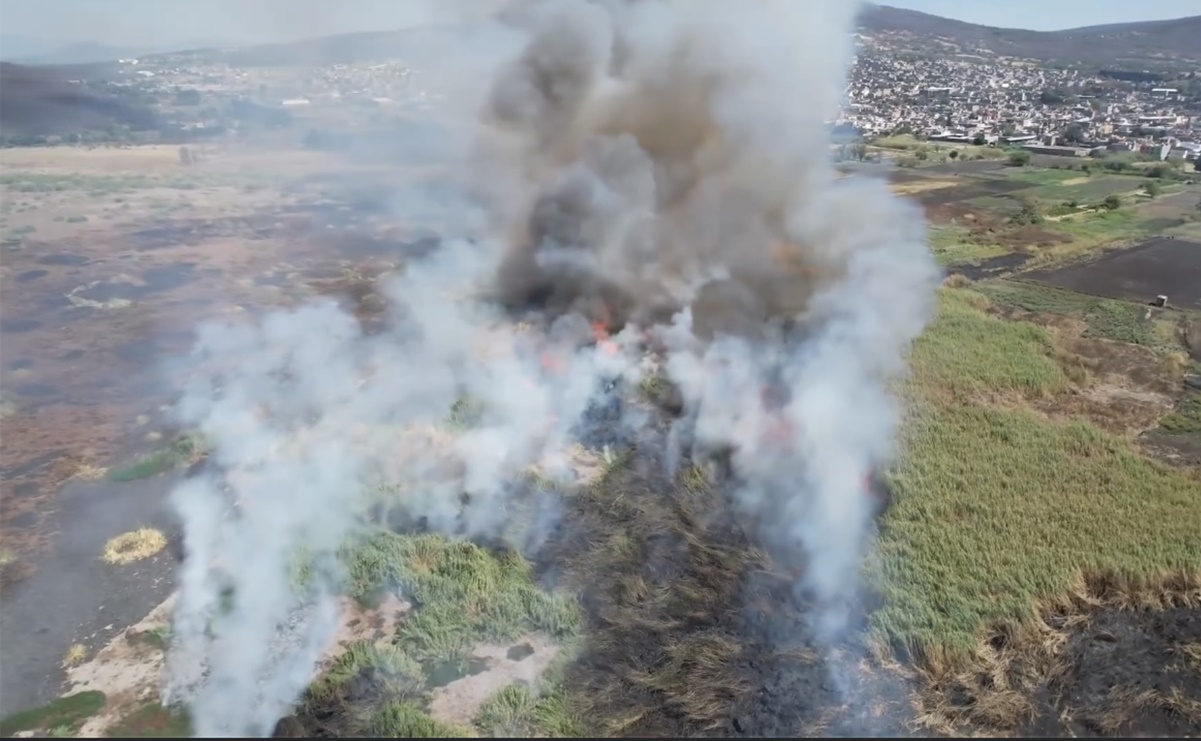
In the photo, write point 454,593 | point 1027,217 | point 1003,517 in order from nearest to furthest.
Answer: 1. point 454,593
2. point 1003,517
3. point 1027,217

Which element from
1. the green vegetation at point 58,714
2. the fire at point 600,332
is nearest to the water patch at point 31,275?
the fire at point 600,332

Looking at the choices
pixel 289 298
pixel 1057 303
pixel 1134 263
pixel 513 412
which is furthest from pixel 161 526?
pixel 1134 263

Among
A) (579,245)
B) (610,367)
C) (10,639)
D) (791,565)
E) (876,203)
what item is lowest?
(10,639)

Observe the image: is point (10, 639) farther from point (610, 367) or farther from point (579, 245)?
point (579, 245)

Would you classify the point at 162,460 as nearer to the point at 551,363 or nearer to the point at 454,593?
the point at 454,593

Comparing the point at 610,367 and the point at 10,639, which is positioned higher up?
the point at 610,367

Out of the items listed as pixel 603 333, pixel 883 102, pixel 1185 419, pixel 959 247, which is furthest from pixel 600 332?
pixel 883 102
